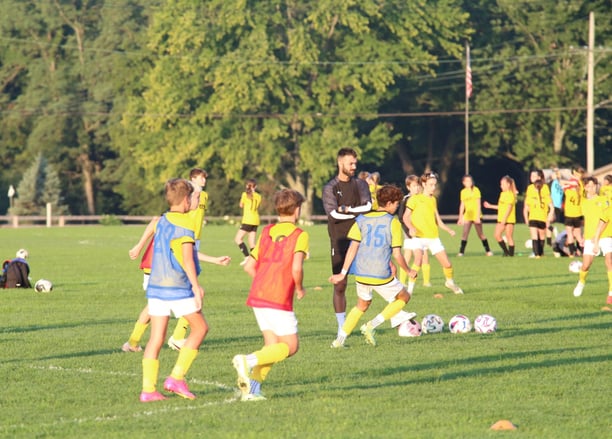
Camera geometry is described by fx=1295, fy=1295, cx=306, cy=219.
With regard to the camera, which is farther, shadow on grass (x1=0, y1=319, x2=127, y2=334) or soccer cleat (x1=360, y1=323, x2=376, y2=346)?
shadow on grass (x1=0, y1=319, x2=127, y2=334)

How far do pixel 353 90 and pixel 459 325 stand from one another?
5849cm

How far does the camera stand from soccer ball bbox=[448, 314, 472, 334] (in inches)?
577

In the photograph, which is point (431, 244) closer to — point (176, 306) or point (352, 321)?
point (352, 321)

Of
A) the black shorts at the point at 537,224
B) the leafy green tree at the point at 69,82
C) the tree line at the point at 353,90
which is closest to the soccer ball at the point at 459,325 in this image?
the black shorts at the point at 537,224

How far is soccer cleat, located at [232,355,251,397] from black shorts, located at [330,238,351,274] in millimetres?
4626

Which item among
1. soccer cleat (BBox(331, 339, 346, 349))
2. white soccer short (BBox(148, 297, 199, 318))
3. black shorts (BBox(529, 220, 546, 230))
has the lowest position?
black shorts (BBox(529, 220, 546, 230))

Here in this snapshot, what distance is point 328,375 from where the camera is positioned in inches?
445

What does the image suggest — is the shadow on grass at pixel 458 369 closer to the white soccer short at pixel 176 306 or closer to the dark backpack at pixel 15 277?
the white soccer short at pixel 176 306

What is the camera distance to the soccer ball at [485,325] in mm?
14695

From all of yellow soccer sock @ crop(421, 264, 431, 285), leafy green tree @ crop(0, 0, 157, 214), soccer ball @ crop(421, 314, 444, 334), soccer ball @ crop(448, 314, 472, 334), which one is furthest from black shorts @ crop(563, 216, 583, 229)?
leafy green tree @ crop(0, 0, 157, 214)

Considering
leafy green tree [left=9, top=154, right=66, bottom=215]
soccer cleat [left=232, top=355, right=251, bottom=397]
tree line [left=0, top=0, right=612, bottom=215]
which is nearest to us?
soccer cleat [left=232, top=355, right=251, bottom=397]

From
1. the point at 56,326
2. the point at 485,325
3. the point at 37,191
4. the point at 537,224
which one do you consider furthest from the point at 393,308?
the point at 37,191

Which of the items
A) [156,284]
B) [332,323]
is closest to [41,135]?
[332,323]

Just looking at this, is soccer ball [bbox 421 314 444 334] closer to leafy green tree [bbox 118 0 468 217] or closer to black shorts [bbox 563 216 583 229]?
black shorts [bbox 563 216 583 229]
